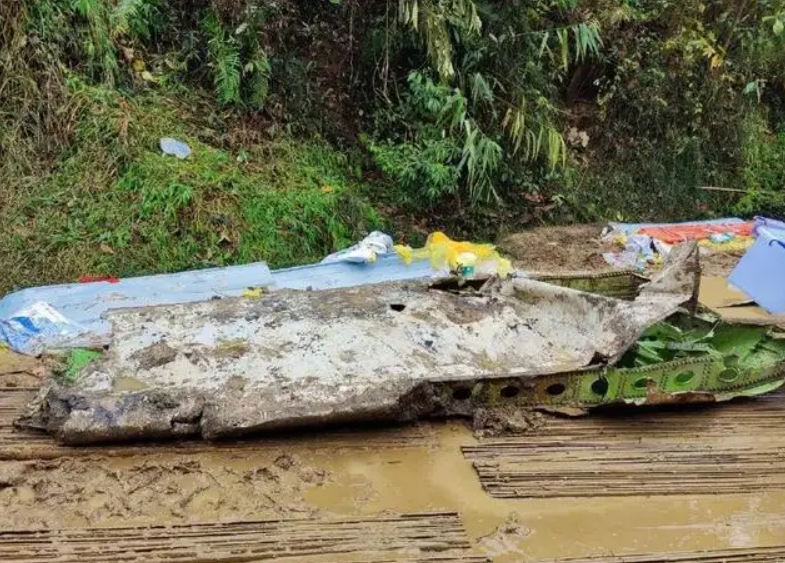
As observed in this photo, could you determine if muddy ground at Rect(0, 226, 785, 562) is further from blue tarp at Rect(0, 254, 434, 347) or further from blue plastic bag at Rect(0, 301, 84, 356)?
blue tarp at Rect(0, 254, 434, 347)

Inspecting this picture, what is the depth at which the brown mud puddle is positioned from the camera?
3625mm

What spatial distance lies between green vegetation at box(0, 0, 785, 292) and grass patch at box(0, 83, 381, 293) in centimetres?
2

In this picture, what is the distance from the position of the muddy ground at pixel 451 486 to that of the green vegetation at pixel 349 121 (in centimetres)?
293

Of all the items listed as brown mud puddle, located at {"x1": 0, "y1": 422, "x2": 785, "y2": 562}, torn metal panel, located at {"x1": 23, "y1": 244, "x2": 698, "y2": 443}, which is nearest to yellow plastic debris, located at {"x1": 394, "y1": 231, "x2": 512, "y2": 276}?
torn metal panel, located at {"x1": 23, "y1": 244, "x2": 698, "y2": 443}

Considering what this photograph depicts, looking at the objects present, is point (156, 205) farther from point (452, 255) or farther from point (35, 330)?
point (452, 255)

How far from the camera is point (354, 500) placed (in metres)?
3.86

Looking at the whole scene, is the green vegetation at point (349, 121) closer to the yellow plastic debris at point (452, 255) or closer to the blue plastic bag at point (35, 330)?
the yellow plastic debris at point (452, 255)

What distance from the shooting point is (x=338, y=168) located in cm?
793

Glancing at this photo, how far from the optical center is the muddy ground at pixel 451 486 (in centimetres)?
362

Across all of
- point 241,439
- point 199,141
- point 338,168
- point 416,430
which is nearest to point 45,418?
point 241,439

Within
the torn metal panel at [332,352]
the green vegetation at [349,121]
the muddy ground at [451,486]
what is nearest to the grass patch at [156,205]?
the green vegetation at [349,121]

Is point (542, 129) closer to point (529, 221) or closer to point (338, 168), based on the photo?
point (529, 221)

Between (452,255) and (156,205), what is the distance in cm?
262

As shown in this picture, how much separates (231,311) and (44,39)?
377 centimetres
